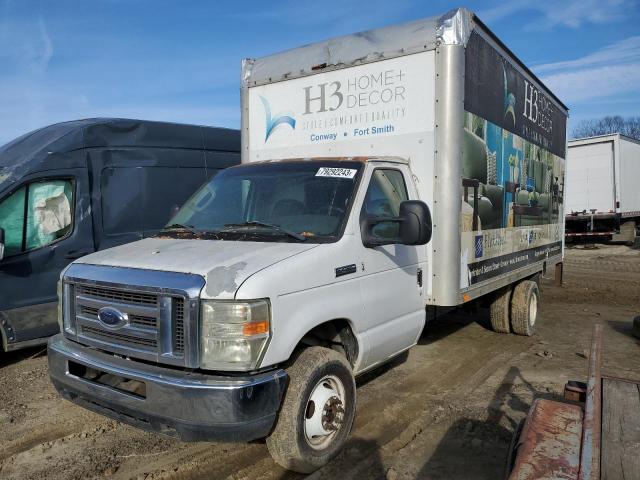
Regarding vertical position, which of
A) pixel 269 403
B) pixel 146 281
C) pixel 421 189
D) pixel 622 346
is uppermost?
pixel 421 189

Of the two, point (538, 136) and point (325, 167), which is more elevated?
point (538, 136)

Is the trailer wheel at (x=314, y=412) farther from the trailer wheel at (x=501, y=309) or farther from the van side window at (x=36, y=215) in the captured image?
the trailer wheel at (x=501, y=309)

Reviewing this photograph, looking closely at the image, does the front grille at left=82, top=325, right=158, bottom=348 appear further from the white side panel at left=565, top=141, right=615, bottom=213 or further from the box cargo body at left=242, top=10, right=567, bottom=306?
the white side panel at left=565, top=141, right=615, bottom=213

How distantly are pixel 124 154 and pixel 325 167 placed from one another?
377 cm

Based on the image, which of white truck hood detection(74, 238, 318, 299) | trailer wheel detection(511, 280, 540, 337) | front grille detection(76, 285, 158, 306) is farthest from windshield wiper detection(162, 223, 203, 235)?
trailer wheel detection(511, 280, 540, 337)

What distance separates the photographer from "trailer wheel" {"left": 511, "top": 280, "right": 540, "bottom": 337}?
7.21 meters

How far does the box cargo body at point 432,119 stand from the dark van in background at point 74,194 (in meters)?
1.78

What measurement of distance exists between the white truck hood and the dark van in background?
125 cm

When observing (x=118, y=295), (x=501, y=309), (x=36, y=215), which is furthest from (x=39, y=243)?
(x=501, y=309)

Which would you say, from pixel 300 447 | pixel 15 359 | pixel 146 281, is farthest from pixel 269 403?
pixel 15 359

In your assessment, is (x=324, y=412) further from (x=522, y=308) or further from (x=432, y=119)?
(x=522, y=308)

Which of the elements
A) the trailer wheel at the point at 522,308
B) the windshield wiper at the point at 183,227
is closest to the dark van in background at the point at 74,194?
the windshield wiper at the point at 183,227

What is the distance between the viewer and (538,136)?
7652 millimetres

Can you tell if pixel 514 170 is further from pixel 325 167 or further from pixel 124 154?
pixel 124 154
